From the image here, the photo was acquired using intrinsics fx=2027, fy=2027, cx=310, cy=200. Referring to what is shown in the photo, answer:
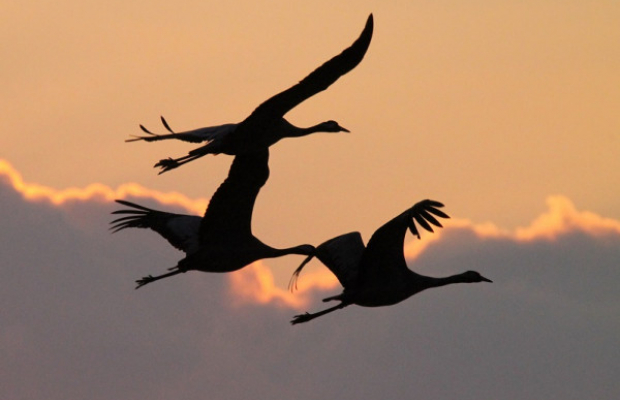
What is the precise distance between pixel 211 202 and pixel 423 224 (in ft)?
18.4

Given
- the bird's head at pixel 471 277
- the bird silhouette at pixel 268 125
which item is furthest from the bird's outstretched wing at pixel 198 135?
the bird's head at pixel 471 277

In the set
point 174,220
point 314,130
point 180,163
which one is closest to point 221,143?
point 180,163

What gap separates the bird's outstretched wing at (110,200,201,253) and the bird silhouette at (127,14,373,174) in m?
5.98

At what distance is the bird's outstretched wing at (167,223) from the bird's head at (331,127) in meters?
4.79

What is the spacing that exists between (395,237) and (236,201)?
4215 mm

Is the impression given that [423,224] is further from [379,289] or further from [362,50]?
[362,50]

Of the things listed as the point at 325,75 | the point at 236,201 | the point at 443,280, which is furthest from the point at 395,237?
the point at 325,75

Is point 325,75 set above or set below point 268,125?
below

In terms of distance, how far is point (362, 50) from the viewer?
128 feet

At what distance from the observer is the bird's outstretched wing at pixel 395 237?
139 ft

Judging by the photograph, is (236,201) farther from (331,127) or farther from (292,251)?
(331,127)

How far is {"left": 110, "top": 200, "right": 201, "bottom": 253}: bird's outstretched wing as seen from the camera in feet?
165

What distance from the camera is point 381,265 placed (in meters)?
44.6

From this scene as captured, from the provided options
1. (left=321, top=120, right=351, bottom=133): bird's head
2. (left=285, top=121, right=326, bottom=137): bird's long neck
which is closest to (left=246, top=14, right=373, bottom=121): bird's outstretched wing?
(left=285, top=121, right=326, bottom=137): bird's long neck
